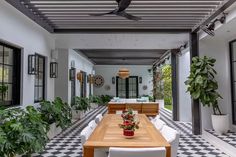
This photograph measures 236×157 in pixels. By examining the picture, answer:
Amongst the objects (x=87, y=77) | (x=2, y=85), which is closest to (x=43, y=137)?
(x=2, y=85)

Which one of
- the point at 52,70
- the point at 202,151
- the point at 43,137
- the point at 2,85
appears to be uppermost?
the point at 52,70

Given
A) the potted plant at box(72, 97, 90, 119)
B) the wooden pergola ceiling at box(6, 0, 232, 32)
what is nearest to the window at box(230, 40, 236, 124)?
the wooden pergola ceiling at box(6, 0, 232, 32)

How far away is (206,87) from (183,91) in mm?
3134

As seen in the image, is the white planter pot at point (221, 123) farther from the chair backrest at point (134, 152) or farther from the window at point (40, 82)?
the chair backrest at point (134, 152)

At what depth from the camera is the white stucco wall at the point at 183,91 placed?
32.6 ft

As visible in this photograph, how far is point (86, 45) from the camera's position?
32.2ft

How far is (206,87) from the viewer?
705cm

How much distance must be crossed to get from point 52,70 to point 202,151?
4.95 metres

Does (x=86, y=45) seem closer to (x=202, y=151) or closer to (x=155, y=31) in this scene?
(x=155, y=31)

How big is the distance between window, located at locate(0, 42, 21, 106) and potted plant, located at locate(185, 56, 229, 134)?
4667 millimetres

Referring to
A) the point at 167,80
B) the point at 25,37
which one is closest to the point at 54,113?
the point at 25,37

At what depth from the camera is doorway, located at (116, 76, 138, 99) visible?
2056 centimetres

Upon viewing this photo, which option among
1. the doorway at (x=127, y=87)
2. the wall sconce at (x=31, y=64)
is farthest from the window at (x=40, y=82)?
the doorway at (x=127, y=87)

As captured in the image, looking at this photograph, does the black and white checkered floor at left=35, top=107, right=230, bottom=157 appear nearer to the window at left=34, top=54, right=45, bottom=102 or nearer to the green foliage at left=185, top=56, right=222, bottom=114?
the green foliage at left=185, top=56, right=222, bottom=114
